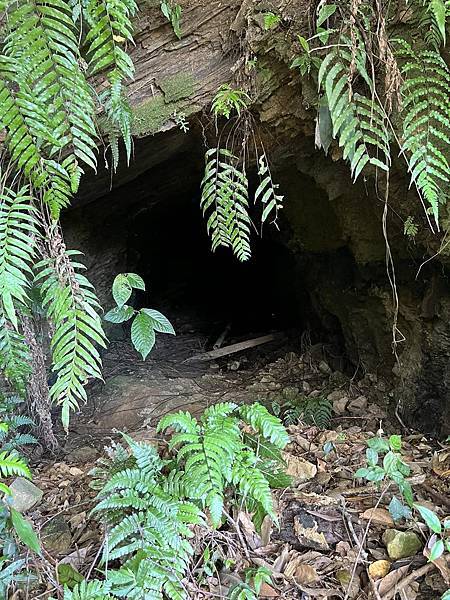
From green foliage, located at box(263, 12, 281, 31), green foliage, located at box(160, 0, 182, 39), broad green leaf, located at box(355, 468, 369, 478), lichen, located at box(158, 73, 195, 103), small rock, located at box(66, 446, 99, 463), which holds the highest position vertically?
green foliage, located at box(160, 0, 182, 39)

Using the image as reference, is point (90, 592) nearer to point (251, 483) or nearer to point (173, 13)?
point (251, 483)

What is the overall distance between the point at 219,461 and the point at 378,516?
76 centimetres

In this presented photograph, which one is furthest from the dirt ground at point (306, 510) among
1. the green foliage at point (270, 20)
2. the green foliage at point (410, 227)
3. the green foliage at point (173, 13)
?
the green foliage at point (270, 20)

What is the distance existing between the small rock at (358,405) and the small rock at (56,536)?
257 centimetres

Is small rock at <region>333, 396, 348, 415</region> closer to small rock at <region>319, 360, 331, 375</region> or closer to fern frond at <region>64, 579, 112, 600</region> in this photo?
small rock at <region>319, 360, 331, 375</region>

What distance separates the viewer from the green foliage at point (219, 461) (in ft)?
5.71

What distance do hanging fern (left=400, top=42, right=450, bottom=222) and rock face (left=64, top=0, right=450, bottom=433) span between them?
0.55 metres

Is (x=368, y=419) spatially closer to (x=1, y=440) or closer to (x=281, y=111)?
(x=281, y=111)

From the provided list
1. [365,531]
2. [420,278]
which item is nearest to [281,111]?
[420,278]

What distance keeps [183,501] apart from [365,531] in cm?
78

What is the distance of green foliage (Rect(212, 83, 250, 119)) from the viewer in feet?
8.80

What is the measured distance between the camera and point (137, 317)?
8.55ft

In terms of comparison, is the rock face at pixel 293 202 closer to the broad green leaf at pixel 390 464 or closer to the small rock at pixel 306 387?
the small rock at pixel 306 387

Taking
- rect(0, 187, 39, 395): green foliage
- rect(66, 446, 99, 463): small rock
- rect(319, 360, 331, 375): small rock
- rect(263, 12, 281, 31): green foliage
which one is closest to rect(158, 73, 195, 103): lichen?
rect(263, 12, 281, 31): green foliage
